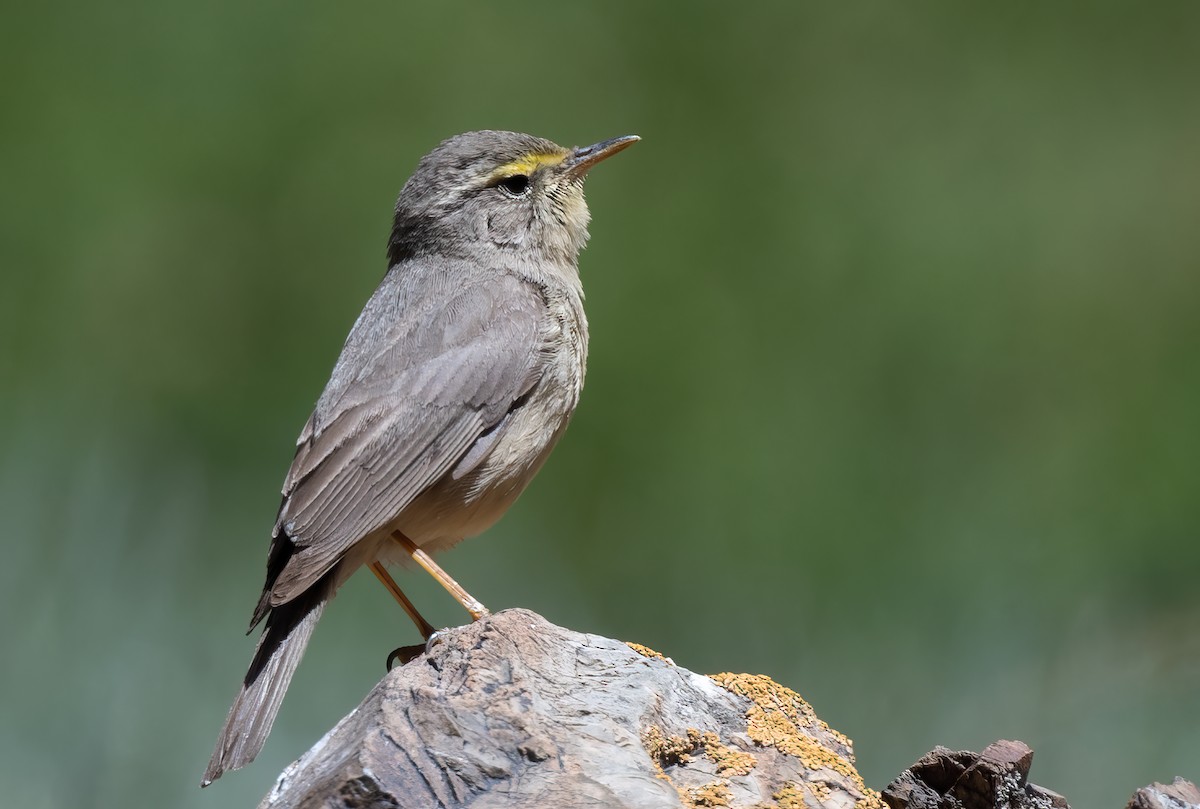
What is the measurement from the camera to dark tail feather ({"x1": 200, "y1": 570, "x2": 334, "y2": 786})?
14.5 ft

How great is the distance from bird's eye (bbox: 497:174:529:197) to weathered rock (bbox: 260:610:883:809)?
8.74 feet

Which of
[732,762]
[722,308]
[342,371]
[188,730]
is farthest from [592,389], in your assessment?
[732,762]

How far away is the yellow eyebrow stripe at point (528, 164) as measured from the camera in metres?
6.04

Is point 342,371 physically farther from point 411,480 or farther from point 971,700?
point 971,700

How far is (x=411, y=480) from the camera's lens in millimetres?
5078

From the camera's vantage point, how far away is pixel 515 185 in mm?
6094

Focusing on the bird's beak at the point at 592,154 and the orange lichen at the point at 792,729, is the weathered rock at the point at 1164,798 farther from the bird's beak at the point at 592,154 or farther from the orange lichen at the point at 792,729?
the bird's beak at the point at 592,154

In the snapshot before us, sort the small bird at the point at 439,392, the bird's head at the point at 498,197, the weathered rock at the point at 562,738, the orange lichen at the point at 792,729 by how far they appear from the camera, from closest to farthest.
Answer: the weathered rock at the point at 562,738 → the orange lichen at the point at 792,729 → the small bird at the point at 439,392 → the bird's head at the point at 498,197

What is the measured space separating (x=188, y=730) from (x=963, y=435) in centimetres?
425

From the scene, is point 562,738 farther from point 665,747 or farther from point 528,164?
point 528,164

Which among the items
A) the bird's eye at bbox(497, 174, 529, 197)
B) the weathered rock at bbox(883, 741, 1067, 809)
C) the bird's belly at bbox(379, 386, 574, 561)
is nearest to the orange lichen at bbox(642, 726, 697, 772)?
the weathered rock at bbox(883, 741, 1067, 809)

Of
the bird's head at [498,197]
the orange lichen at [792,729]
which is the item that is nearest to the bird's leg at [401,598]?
the bird's head at [498,197]

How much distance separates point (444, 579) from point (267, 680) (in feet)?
2.46

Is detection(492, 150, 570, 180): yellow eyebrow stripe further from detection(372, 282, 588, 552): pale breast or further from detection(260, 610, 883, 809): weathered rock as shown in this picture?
detection(260, 610, 883, 809): weathered rock
